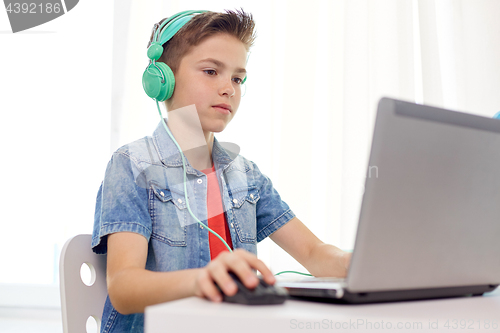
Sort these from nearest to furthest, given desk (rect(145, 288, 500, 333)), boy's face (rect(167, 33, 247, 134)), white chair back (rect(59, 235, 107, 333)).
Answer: desk (rect(145, 288, 500, 333)), white chair back (rect(59, 235, 107, 333)), boy's face (rect(167, 33, 247, 134))

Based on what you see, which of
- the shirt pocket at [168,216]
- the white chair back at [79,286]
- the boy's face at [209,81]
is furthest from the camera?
the boy's face at [209,81]

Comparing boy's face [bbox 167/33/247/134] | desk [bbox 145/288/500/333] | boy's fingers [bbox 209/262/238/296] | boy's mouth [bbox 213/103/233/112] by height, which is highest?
boy's face [bbox 167/33/247/134]

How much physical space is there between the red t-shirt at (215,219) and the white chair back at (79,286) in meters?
0.24

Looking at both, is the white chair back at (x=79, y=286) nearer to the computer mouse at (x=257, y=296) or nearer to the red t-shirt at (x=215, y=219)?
the red t-shirt at (x=215, y=219)

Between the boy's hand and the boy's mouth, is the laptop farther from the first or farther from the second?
the boy's mouth

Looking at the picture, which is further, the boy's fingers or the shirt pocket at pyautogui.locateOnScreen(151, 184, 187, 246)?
the shirt pocket at pyautogui.locateOnScreen(151, 184, 187, 246)

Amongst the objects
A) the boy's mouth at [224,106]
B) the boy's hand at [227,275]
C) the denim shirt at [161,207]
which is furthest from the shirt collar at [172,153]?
the boy's hand at [227,275]

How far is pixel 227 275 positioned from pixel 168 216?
1.60 ft

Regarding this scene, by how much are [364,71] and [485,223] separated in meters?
1.30

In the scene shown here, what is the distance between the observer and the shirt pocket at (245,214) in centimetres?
100

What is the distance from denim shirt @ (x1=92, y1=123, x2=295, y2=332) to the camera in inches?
31.3

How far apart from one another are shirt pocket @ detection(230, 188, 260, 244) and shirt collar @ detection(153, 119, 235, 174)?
96mm

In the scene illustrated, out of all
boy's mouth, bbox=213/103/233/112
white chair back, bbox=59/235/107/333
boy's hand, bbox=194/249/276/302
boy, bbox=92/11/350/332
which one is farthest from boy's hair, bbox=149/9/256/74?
boy's hand, bbox=194/249/276/302

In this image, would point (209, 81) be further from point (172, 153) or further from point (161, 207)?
point (161, 207)
